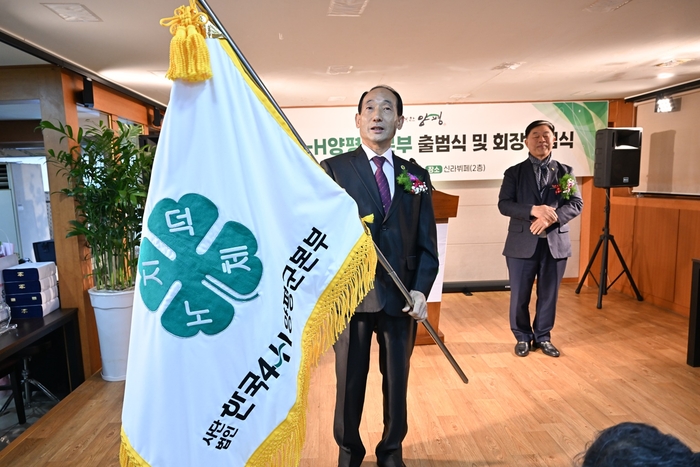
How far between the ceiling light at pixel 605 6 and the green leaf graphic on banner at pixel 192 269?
7.74 feet

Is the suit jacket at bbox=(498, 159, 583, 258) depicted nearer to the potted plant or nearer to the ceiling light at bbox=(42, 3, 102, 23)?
the potted plant

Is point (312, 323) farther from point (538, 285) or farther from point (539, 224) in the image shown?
point (538, 285)

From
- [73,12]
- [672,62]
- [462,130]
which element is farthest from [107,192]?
[672,62]

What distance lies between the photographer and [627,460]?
2.12ft

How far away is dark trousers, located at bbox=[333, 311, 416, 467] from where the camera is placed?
1858 millimetres

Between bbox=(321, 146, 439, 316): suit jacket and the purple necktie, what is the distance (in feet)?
0.10

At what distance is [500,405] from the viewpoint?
9.12 ft

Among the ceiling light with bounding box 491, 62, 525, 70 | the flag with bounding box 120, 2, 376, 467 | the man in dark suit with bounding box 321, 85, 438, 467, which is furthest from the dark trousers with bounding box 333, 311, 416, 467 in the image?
the ceiling light with bounding box 491, 62, 525, 70

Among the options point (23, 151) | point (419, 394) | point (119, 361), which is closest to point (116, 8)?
point (119, 361)

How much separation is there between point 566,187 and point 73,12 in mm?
3125

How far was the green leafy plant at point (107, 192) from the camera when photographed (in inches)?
126

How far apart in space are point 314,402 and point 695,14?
3107 millimetres

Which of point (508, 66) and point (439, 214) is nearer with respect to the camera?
point (439, 214)

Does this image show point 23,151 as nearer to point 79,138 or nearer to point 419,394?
point 79,138
